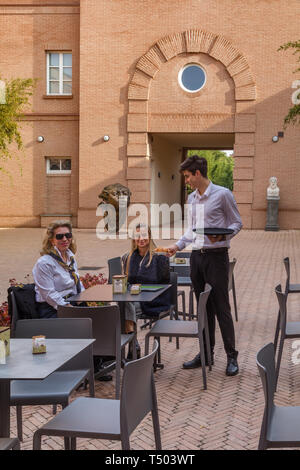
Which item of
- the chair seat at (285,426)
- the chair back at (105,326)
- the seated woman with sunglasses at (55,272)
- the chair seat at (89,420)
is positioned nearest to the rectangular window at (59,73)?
the seated woman with sunglasses at (55,272)

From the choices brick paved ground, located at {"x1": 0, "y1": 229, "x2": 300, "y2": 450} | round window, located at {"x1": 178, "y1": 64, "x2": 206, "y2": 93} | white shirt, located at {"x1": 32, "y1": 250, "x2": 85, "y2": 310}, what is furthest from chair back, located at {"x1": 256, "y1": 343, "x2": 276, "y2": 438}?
round window, located at {"x1": 178, "y1": 64, "x2": 206, "y2": 93}

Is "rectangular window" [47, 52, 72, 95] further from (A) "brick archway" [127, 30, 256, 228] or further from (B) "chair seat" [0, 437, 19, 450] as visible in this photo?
(B) "chair seat" [0, 437, 19, 450]

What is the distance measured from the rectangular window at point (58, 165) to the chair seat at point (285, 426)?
23051 millimetres

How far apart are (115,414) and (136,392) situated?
0.28 meters

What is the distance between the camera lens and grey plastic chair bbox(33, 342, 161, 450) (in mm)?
3008

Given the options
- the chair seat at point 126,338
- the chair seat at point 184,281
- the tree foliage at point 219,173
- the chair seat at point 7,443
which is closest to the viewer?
the chair seat at point 7,443

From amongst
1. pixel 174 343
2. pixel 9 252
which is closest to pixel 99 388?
pixel 174 343

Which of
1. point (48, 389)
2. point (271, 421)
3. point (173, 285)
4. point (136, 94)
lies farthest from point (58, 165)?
point (271, 421)

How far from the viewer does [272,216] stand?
23938 mm

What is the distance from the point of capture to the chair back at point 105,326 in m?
4.70

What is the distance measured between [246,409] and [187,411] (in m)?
0.47

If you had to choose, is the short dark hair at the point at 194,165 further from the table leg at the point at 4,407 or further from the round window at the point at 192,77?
the round window at the point at 192,77

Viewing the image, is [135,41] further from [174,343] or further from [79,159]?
[174,343]

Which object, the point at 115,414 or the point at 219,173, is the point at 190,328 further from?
the point at 219,173
